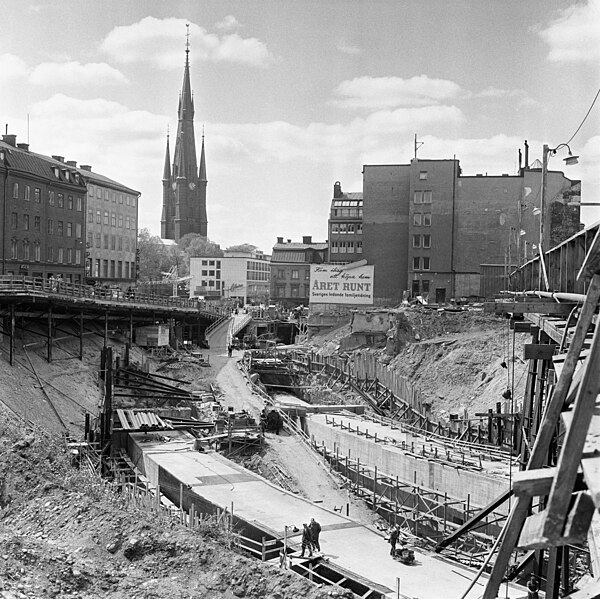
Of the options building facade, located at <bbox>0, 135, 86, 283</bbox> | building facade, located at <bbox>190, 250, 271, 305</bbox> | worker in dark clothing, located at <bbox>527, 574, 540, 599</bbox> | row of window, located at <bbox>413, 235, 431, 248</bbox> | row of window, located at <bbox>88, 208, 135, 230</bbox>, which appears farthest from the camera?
building facade, located at <bbox>190, 250, 271, 305</bbox>

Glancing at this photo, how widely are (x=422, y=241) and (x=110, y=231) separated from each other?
32.6 meters

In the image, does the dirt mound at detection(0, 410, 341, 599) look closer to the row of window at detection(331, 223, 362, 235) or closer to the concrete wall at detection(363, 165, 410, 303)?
the concrete wall at detection(363, 165, 410, 303)

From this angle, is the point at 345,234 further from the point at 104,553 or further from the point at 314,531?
the point at 104,553

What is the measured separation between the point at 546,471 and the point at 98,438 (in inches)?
1166

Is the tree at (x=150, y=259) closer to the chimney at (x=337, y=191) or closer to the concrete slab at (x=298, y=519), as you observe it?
the chimney at (x=337, y=191)

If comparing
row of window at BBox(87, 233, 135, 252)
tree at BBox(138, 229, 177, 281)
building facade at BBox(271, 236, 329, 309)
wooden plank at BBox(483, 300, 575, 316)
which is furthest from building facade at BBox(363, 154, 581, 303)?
tree at BBox(138, 229, 177, 281)

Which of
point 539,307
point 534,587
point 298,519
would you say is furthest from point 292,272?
point 534,587

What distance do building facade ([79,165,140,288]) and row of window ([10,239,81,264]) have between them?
5.52m

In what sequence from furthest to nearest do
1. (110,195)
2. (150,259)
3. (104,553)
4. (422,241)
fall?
1. (150,259)
2. (110,195)
3. (422,241)
4. (104,553)

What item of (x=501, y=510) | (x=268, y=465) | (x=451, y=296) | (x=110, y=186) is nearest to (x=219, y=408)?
(x=268, y=465)

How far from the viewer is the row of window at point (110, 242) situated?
74938mm

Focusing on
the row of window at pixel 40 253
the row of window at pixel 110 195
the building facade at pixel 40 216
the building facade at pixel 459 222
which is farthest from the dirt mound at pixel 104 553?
the row of window at pixel 110 195

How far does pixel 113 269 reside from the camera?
7950cm

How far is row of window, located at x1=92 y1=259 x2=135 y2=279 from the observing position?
7638 cm
